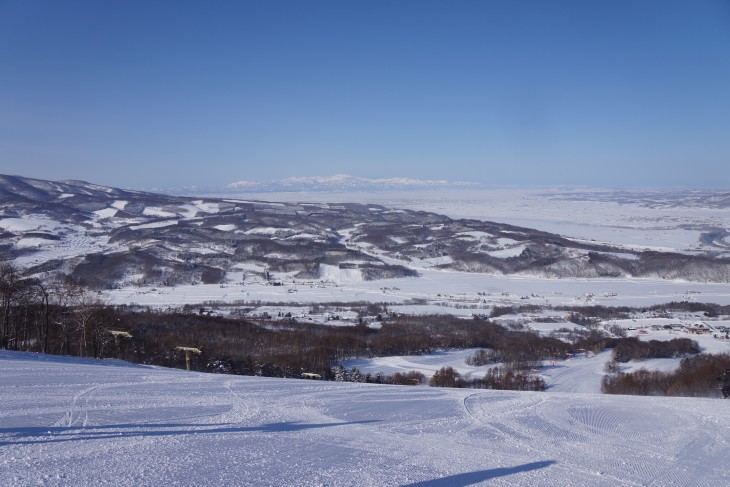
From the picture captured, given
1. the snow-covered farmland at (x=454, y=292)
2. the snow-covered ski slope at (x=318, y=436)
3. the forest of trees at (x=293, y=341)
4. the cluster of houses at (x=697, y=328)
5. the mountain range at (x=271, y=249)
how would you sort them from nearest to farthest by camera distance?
the snow-covered ski slope at (x=318, y=436) < the forest of trees at (x=293, y=341) < the cluster of houses at (x=697, y=328) < the snow-covered farmland at (x=454, y=292) < the mountain range at (x=271, y=249)

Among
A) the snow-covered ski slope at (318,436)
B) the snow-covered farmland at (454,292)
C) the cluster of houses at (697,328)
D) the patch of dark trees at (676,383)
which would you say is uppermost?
the snow-covered ski slope at (318,436)

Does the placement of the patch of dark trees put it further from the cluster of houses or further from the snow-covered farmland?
the snow-covered farmland

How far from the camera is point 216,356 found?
86.5 feet

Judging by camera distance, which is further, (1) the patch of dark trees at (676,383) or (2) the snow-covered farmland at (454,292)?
(2) the snow-covered farmland at (454,292)

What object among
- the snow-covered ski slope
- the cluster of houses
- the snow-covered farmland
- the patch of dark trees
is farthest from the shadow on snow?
the snow-covered farmland

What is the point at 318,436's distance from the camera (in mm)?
6480

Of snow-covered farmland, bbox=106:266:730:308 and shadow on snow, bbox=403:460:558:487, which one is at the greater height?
shadow on snow, bbox=403:460:558:487

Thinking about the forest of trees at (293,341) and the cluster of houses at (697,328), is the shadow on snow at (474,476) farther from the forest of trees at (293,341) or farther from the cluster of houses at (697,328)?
the cluster of houses at (697,328)

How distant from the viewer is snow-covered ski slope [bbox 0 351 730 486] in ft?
16.3

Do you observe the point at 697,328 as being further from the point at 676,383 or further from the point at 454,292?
the point at 454,292

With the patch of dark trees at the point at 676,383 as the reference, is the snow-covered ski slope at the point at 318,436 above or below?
above

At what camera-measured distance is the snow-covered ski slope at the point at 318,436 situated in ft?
16.3

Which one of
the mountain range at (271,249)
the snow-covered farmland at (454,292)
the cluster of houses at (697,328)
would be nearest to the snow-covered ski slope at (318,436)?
the cluster of houses at (697,328)

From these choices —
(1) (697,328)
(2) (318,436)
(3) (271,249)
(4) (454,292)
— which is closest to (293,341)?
(4) (454,292)
